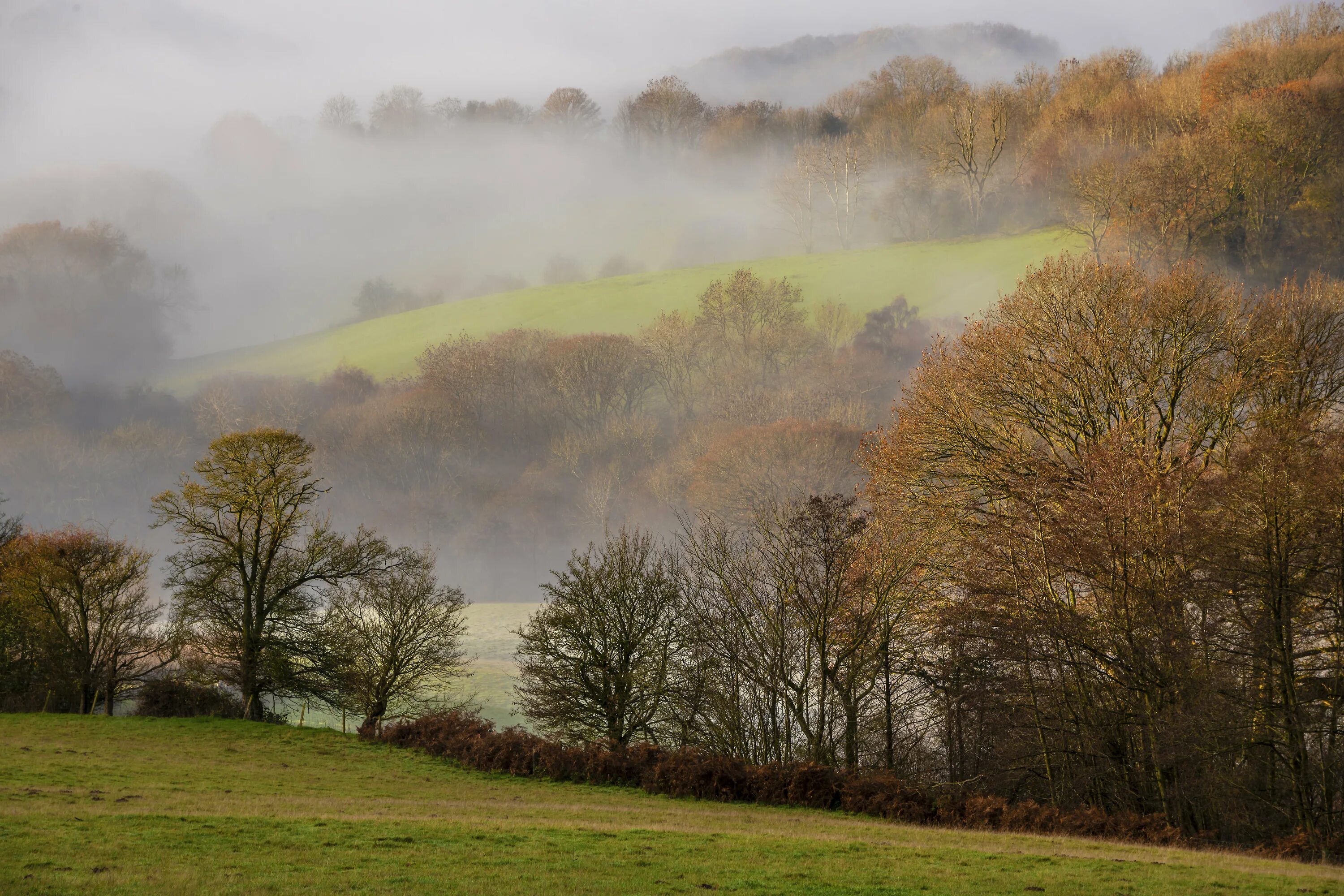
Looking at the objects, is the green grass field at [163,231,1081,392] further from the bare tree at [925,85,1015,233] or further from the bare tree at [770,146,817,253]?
the bare tree at [770,146,817,253]

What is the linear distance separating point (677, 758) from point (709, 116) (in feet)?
507

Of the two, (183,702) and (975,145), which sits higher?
(975,145)

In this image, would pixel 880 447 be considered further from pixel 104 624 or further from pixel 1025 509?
pixel 104 624

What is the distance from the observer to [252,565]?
1754 inches

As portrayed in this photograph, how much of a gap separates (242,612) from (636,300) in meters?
88.1

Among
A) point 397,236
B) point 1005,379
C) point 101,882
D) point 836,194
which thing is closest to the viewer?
point 101,882

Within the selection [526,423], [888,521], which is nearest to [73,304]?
[526,423]

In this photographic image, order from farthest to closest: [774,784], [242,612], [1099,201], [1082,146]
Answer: [1082,146]
[1099,201]
[242,612]
[774,784]

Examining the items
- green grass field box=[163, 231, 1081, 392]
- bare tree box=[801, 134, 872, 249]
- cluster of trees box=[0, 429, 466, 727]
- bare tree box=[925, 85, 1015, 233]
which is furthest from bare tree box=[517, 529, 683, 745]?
bare tree box=[801, 134, 872, 249]

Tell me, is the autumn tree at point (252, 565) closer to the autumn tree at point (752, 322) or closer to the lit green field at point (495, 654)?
the lit green field at point (495, 654)

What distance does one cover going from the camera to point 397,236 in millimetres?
196250

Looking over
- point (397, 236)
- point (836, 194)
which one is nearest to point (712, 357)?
point (836, 194)

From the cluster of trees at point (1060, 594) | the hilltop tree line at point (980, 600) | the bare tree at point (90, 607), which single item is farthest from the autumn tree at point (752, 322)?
the bare tree at point (90, 607)

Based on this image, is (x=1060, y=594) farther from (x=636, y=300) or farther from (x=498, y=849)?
(x=636, y=300)
